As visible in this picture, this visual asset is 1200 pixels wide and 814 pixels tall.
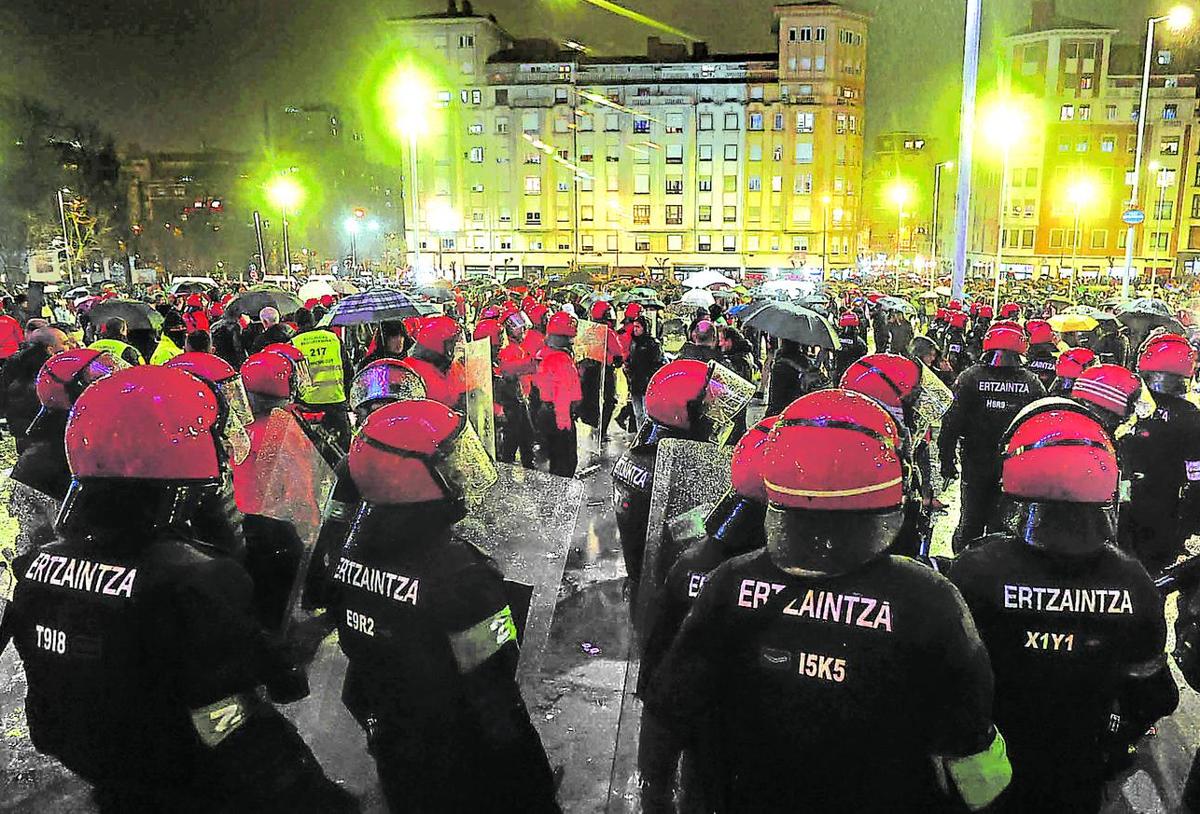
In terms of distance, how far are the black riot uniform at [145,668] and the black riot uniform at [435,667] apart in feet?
1.26

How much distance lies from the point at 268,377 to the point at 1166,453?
575cm

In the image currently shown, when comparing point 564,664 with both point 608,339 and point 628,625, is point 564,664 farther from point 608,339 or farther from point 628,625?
point 608,339

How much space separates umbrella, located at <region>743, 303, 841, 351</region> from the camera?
7.64m

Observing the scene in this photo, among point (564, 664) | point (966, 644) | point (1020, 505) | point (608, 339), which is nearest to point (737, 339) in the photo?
point (608, 339)

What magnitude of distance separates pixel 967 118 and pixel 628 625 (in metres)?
13.6

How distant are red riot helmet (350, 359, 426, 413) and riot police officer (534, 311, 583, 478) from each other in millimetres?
3251

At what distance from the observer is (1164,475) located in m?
5.55

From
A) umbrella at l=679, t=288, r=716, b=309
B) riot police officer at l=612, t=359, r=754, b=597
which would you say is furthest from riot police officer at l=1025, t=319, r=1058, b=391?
umbrella at l=679, t=288, r=716, b=309

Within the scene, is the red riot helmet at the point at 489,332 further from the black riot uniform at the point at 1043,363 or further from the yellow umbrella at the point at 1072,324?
the yellow umbrella at the point at 1072,324

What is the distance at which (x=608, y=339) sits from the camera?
10273 mm

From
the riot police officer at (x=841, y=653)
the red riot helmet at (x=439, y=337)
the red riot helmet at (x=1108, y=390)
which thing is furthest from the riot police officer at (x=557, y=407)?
the riot police officer at (x=841, y=653)

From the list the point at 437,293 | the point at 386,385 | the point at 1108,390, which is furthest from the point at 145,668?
the point at 437,293

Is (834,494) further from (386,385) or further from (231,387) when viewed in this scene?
(231,387)

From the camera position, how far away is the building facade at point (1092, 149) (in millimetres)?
69688
